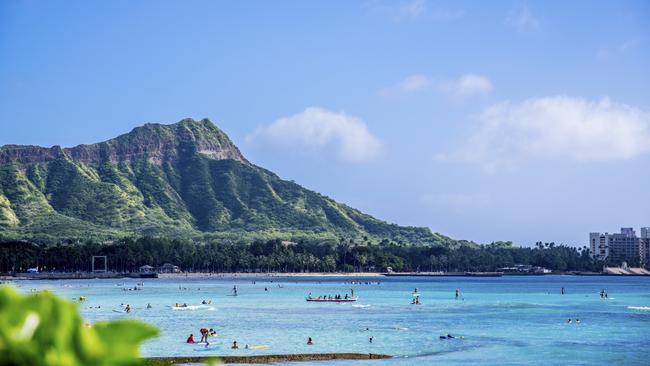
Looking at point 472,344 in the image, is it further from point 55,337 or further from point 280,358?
point 55,337

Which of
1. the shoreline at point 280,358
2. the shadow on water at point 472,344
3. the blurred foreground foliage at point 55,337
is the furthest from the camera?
the shadow on water at point 472,344

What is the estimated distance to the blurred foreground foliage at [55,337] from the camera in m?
3.90

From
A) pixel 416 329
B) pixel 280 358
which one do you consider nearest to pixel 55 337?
pixel 280 358

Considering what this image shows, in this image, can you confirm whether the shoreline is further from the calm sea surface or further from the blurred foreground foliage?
the blurred foreground foliage

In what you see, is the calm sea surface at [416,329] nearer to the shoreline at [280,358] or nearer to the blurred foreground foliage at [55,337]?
the shoreline at [280,358]

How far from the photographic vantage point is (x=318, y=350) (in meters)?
74.2

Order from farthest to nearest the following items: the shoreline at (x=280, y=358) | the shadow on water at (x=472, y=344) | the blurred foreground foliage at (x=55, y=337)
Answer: the shadow on water at (x=472, y=344), the shoreline at (x=280, y=358), the blurred foreground foliage at (x=55, y=337)

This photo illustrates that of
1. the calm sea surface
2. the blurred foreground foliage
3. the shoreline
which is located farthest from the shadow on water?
the blurred foreground foliage

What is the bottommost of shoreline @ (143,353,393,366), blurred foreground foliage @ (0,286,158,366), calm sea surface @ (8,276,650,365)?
calm sea surface @ (8,276,650,365)

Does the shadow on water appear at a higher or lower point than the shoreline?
lower

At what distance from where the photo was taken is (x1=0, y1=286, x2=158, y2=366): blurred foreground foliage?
12.8ft

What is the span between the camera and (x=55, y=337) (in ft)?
12.9

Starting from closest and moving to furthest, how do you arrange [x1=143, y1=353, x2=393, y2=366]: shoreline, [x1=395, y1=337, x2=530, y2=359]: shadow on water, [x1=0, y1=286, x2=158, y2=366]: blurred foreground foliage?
1. [x1=0, y1=286, x2=158, y2=366]: blurred foreground foliage
2. [x1=143, y1=353, x2=393, y2=366]: shoreline
3. [x1=395, y1=337, x2=530, y2=359]: shadow on water

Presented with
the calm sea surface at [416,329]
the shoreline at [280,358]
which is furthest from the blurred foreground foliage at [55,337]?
the calm sea surface at [416,329]
